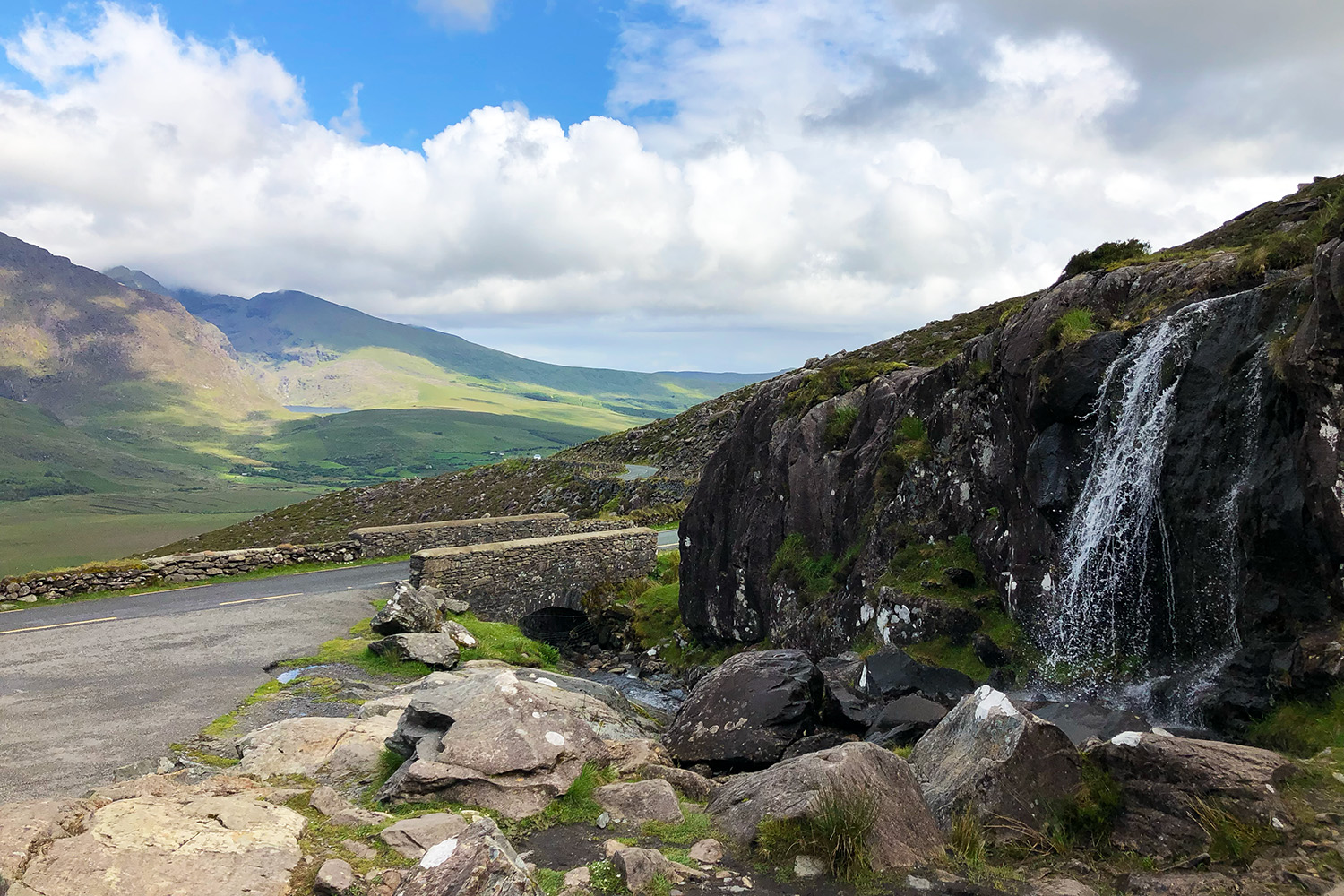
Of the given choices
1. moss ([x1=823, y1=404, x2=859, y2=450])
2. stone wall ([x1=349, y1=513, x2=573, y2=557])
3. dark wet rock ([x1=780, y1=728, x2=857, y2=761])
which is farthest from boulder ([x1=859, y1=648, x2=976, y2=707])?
stone wall ([x1=349, y1=513, x2=573, y2=557])

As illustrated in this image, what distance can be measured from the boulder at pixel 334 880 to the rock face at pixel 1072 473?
10.6 m

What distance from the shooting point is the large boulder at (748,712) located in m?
11.9

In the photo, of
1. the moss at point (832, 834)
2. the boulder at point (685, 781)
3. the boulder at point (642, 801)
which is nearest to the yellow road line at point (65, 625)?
the boulder at point (685, 781)

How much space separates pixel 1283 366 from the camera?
1055 cm

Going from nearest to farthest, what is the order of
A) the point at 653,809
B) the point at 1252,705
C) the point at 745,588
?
the point at 653,809 < the point at 1252,705 < the point at 745,588

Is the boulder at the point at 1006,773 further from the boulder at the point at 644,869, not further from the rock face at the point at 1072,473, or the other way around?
the rock face at the point at 1072,473

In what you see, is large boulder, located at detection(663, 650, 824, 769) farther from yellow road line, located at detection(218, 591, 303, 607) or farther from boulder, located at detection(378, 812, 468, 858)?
yellow road line, located at detection(218, 591, 303, 607)

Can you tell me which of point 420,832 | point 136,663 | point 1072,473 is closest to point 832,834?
point 420,832

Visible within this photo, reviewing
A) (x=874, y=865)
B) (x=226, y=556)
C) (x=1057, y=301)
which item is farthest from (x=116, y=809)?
(x=226, y=556)

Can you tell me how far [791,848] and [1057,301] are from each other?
12837mm

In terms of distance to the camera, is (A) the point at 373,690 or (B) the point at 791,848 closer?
(B) the point at 791,848

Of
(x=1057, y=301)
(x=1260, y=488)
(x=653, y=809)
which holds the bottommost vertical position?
(x=653, y=809)

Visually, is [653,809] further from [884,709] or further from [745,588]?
[745,588]

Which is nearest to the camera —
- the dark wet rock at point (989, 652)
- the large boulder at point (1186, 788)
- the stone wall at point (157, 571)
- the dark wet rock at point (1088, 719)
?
the large boulder at point (1186, 788)
